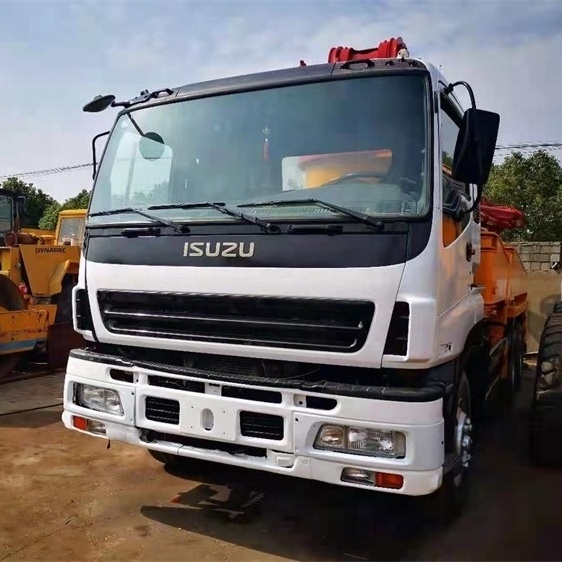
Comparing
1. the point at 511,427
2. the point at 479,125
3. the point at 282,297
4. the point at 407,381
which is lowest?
the point at 511,427

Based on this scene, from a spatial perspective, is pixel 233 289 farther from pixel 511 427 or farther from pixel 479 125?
pixel 511 427

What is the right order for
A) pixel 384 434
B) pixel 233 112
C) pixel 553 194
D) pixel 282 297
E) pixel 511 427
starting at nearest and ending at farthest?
pixel 384 434, pixel 282 297, pixel 233 112, pixel 511 427, pixel 553 194

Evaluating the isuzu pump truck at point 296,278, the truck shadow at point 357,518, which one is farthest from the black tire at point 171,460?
the isuzu pump truck at point 296,278

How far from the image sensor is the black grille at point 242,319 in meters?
2.84

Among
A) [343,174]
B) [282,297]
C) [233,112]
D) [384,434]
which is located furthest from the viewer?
[233,112]

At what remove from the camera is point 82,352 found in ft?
11.8

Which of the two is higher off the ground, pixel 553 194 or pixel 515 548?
pixel 553 194

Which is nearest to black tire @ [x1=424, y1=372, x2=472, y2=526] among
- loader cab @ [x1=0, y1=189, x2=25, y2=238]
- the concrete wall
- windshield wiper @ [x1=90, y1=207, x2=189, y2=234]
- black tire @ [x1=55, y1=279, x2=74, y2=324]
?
windshield wiper @ [x1=90, y1=207, x2=189, y2=234]

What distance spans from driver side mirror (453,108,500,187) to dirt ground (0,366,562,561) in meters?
1.97

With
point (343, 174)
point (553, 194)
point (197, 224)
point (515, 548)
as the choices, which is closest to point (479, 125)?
point (343, 174)

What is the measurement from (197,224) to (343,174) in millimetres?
807

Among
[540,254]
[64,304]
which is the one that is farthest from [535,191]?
[64,304]

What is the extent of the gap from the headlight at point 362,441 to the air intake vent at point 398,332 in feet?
1.19

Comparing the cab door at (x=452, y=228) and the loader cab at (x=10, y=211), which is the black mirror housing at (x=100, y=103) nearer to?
the cab door at (x=452, y=228)
